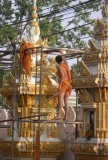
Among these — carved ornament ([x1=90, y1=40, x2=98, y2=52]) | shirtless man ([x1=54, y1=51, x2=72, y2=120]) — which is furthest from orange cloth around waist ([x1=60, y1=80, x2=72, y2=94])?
carved ornament ([x1=90, y1=40, x2=98, y2=52])

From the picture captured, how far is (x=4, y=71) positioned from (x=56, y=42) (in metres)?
2.97

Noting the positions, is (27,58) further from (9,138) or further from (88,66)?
(9,138)

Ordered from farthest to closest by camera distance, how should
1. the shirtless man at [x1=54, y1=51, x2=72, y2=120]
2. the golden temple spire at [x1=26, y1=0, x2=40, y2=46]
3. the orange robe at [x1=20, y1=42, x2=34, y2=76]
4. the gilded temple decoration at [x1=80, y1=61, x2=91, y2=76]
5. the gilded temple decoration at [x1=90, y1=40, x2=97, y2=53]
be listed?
the golden temple spire at [x1=26, y1=0, x2=40, y2=46]
the gilded temple decoration at [x1=90, y1=40, x2=97, y2=53]
the gilded temple decoration at [x1=80, y1=61, x2=91, y2=76]
the orange robe at [x1=20, y1=42, x2=34, y2=76]
the shirtless man at [x1=54, y1=51, x2=72, y2=120]

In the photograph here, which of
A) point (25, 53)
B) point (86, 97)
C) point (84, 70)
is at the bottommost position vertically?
point (86, 97)

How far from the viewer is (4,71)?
34375mm

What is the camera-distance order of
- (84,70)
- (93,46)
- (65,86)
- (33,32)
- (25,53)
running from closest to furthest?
1. (65,86)
2. (25,53)
3. (84,70)
4. (93,46)
5. (33,32)

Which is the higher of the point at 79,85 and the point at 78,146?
the point at 79,85

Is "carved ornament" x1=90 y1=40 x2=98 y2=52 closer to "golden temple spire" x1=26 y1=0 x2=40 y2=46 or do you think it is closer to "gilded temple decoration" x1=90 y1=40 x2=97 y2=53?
"gilded temple decoration" x1=90 y1=40 x2=97 y2=53

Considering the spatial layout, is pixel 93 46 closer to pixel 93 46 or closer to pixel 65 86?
pixel 93 46

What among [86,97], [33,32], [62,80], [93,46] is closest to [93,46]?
[93,46]

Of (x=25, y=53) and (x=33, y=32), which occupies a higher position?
(x=33, y=32)

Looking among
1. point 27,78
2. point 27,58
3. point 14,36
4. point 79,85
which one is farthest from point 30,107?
point 14,36

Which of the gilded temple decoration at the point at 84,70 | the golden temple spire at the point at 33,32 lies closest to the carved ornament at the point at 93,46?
the gilded temple decoration at the point at 84,70

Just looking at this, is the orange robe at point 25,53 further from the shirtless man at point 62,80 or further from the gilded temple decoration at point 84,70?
the gilded temple decoration at point 84,70
